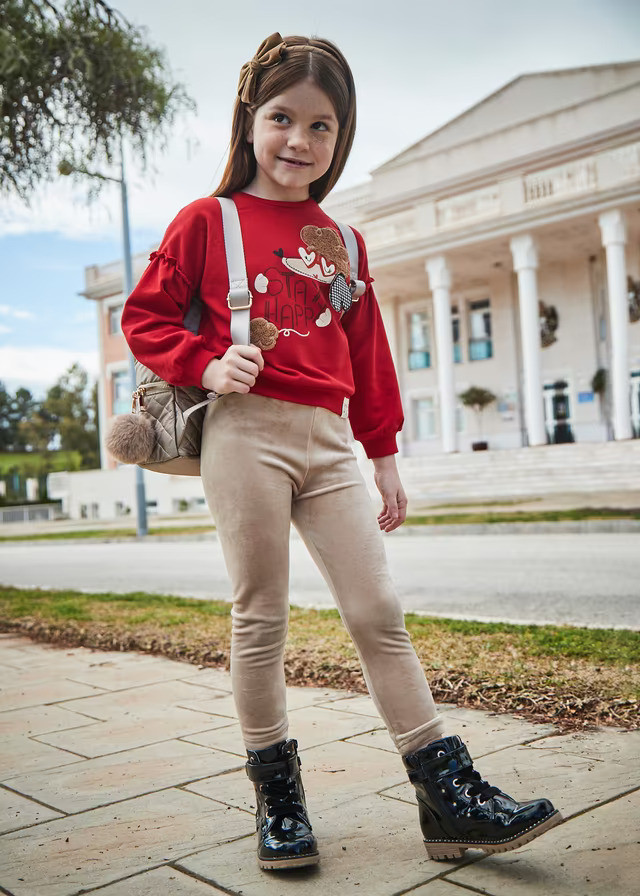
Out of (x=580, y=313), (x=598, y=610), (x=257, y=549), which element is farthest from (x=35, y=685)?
(x=580, y=313)

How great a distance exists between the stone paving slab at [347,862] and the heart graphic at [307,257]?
1431 millimetres

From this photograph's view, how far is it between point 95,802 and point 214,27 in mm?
5961

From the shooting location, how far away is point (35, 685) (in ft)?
14.1

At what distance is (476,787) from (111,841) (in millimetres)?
915

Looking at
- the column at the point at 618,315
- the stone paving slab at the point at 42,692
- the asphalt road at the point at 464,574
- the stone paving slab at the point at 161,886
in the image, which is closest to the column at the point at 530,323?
the column at the point at 618,315

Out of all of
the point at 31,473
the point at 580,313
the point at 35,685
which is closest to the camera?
the point at 35,685

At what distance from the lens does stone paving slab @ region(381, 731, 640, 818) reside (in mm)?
2307

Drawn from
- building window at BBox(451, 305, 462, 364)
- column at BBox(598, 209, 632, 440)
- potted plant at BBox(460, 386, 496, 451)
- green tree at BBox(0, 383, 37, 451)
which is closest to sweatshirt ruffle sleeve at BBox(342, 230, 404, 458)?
column at BBox(598, 209, 632, 440)

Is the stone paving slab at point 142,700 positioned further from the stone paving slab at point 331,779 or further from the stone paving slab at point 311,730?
the stone paving slab at point 331,779

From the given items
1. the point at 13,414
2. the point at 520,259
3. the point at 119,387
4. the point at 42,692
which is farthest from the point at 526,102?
the point at 13,414

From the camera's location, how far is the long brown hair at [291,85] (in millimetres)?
2234

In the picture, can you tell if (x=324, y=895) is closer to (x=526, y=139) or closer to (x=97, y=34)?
(x=97, y=34)

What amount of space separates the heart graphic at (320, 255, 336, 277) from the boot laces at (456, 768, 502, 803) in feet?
4.17

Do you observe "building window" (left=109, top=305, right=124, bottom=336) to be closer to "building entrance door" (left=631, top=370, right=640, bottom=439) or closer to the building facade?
the building facade
